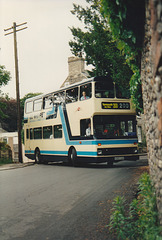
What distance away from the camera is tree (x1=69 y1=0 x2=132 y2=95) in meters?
16.0

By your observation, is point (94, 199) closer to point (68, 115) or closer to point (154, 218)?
point (154, 218)

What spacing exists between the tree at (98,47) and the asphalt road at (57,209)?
6238 millimetres

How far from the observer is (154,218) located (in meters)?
4.35

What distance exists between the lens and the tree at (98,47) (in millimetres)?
16031

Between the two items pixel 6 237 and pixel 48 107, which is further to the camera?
pixel 48 107

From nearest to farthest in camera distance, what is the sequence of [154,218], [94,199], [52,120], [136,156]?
[154,218] → [94,199] → [136,156] → [52,120]

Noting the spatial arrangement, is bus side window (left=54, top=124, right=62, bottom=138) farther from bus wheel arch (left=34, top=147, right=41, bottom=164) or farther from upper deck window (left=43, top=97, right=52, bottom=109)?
bus wheel arch (left=34, top=147, right=41, bottom=164)

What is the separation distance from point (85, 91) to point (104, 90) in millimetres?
1027

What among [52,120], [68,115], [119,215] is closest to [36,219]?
[119,215]

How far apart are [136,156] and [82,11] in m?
8.28

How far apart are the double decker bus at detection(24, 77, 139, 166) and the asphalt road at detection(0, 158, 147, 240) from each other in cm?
420

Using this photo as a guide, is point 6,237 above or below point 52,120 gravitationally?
below

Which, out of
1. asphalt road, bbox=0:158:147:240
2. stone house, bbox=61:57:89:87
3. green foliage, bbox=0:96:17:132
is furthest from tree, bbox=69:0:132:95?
green foliage, bbox=0:96:17:132

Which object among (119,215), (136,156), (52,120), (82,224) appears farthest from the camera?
(52,120)
